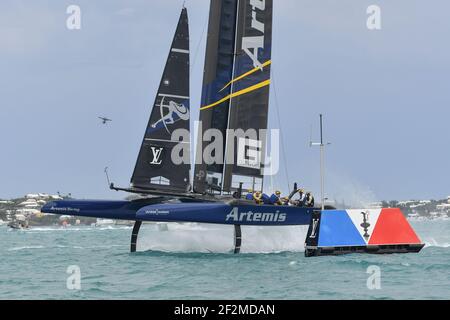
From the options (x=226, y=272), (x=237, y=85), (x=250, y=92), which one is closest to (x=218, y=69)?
(x=237, y=85)

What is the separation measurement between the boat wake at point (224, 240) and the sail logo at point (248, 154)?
69.8 inches

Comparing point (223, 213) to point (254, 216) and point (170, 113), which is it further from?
point (170, 113)

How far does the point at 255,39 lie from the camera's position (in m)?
21.4

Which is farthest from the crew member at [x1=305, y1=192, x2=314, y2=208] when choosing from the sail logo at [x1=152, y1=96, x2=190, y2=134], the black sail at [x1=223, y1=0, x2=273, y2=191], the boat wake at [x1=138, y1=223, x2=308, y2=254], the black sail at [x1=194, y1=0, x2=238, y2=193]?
the sail logo at [x1=152, y1=96, x2=190, y2=134]

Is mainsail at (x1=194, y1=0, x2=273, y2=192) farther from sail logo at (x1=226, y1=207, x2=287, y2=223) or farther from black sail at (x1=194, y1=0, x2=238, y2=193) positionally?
sail logo at (x1=226, y1=207, x2=287, y2=223)

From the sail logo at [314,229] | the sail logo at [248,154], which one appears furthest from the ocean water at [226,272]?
the sail logo at [248,154]

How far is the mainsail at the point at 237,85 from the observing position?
68.8ft

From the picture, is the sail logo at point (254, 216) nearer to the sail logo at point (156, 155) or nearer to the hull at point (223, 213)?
the hull at point (223, 213)

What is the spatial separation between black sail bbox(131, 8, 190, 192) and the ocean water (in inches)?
75.1

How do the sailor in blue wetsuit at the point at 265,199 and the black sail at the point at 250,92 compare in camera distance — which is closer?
the sailor in blue wetsuit at the point at 265,199

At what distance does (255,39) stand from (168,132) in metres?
3.38
